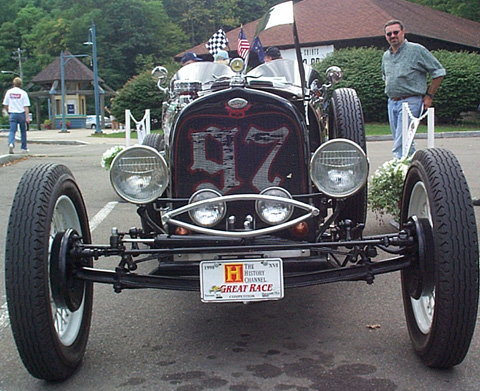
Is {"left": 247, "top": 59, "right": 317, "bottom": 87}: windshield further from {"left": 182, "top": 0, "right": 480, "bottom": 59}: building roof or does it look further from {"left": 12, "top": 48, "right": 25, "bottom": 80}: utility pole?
{"left": 12, "top": 48, "right": 25, "bottom": 80}: utility pole

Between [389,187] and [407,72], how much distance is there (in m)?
1.75

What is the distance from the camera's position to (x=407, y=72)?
7090mm

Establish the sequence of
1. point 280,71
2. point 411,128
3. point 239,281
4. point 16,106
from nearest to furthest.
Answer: point 239,281 < point 280,71 < point 411,128 < point 16,106

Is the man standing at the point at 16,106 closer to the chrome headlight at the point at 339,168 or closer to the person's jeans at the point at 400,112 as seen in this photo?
the person's jeans at the point at 400,112

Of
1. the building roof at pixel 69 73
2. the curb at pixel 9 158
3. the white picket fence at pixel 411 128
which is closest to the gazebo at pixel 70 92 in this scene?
the building roof at pixel 69 73

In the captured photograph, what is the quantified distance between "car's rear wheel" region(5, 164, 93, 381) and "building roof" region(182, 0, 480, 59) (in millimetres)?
28655

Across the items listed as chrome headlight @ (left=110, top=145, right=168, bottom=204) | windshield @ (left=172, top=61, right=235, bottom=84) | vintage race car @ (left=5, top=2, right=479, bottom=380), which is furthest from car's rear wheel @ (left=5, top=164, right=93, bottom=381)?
windshield @ (left=172, top=61, right=235, bottom=84)

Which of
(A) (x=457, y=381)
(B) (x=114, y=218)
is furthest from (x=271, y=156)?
(B) (x=114, y=218)

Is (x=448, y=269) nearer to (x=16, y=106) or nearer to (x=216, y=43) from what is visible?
(x=216, y=43)

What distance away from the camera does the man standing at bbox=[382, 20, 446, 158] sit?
23.3 feet

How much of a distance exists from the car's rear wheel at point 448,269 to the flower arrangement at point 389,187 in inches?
108

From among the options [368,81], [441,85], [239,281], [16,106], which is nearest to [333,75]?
[239,281]

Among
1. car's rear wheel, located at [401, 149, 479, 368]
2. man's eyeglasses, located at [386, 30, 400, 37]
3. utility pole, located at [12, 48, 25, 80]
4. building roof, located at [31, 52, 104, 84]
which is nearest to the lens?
car's rear wheel, located at [401, 149, 479, 368]

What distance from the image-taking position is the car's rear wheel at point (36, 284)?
2857 mm
